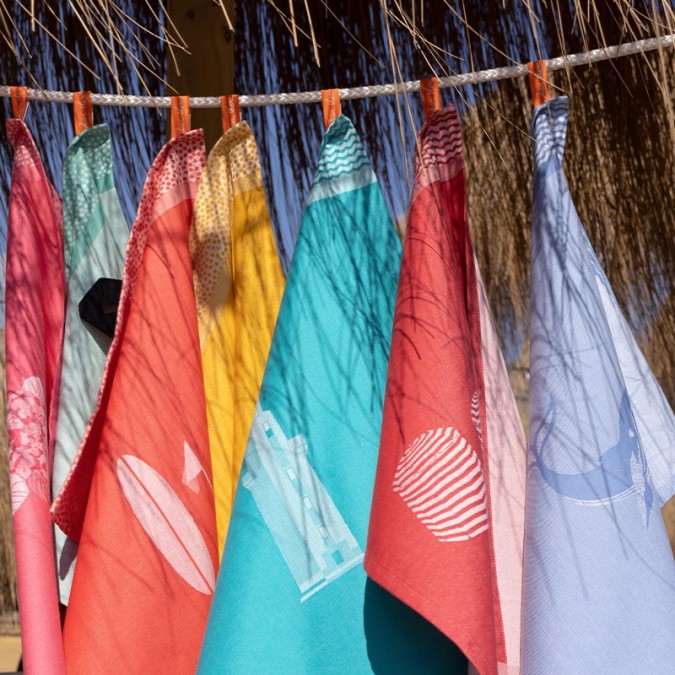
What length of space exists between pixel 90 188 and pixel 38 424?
0.19m

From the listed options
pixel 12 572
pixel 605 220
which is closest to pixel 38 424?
pixel 12 572

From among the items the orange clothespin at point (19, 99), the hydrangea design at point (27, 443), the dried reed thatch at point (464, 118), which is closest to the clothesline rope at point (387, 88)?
the orange clothespin at point (19, 99)

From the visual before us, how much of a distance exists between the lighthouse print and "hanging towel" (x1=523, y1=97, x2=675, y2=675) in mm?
121

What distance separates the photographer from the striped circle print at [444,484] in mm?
534

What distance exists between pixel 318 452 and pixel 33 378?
0.70 feet

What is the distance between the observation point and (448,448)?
55cm

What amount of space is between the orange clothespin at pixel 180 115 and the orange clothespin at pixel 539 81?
0.87 ft

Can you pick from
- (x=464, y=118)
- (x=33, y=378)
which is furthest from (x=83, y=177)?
(x=464, y=118)

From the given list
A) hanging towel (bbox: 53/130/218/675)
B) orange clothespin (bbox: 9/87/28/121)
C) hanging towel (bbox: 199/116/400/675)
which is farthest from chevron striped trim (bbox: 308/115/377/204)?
orange clothespin (bbox: 9/87/28/121)

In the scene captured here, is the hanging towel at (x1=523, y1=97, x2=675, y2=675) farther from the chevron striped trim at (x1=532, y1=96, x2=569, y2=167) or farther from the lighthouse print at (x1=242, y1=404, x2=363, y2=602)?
the lighthouse print at (x1=242, y1=404, x2=363, y2=602)

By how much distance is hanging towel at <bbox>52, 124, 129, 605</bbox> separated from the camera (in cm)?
64

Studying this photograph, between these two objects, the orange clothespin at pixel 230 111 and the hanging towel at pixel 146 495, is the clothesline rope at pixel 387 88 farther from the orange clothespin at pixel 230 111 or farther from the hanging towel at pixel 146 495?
the hanging towel at pixel 146 495

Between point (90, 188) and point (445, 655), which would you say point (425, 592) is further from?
point (90, 188)

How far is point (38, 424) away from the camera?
2.02ft
